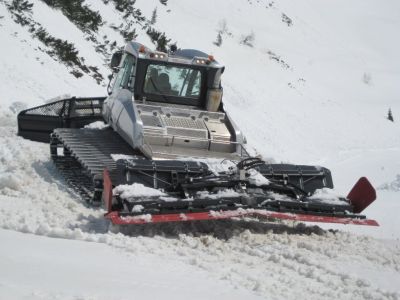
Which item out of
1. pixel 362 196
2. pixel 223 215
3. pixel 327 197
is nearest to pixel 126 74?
pixel 327 197

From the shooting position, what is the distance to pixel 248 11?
146 ft

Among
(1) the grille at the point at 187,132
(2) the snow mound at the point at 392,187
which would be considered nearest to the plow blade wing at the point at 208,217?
(1) the grille at the point at 187,132

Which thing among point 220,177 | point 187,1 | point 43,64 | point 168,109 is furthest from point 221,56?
point 220,177

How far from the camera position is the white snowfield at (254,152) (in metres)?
5.68

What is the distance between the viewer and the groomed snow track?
9218 millimetres

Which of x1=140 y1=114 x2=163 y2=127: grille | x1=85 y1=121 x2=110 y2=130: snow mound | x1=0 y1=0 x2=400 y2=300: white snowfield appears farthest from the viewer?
x1=85 y1=121 x2=110 y2=130: snow mound

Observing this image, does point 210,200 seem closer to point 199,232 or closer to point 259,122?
point 199,232

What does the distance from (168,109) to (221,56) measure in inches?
978

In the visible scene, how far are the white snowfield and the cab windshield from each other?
1.94 meters

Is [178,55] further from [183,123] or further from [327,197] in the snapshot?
[327,197]

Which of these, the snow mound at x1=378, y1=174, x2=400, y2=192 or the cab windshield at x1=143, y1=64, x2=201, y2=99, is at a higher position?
the cab windshield at x1=143, y1=64, x2=201, y2=99

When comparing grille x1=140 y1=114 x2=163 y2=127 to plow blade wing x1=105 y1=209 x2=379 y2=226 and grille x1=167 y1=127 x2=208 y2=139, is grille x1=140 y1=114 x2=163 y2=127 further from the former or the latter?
plow blade wing x1=105 y1=209 x2=379 y2=226

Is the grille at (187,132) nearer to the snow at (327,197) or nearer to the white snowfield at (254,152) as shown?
the white snowfield at (254,152)

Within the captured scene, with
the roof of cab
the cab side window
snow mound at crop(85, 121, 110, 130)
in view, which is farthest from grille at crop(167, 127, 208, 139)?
snow mound at crop(85, 121, 110, 130)
